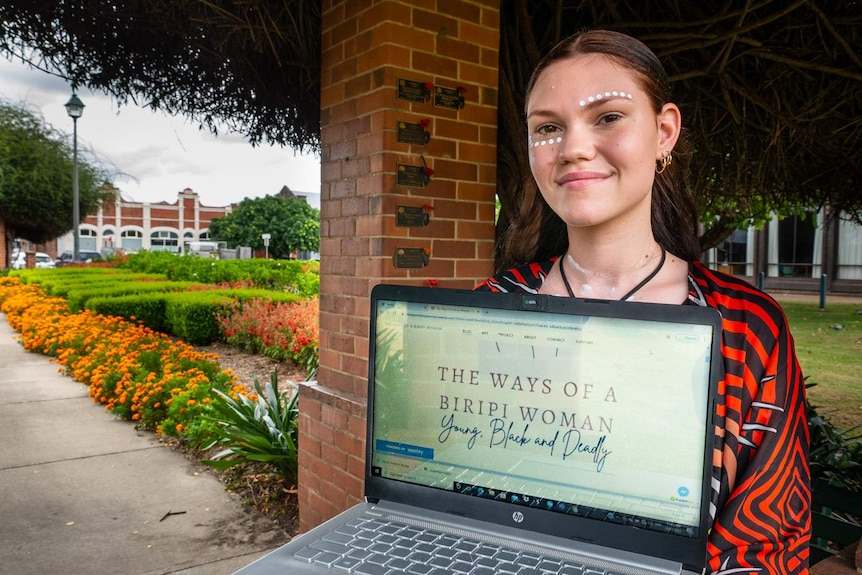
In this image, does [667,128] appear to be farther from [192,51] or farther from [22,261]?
[22,261]

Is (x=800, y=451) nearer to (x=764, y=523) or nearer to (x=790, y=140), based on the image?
(x=764, y=523)

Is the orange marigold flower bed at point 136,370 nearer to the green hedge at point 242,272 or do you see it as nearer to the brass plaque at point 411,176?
the brass plaque at point 411,176

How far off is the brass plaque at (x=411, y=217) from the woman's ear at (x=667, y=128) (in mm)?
1474

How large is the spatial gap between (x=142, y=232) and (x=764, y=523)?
67906 mm

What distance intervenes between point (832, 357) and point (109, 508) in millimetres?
10435

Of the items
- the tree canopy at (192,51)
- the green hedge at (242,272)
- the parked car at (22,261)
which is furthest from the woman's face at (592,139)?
the parked car at (22,261)

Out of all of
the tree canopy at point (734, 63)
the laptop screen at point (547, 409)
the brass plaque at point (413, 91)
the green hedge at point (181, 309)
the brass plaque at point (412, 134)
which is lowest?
the green hedge at point (181, 309)

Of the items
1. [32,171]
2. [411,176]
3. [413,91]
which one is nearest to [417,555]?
[411,176]

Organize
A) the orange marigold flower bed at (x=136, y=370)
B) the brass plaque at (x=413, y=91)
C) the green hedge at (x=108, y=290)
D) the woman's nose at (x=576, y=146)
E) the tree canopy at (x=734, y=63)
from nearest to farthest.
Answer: the woman's nose at (x=576, y=146) < the brass plaque at (x=413, y=91) < the tree canopy at (x=734, y=63) < the orange marigold flower bed at (x=136, y=370) < the green hedge at (x=108, y=290)

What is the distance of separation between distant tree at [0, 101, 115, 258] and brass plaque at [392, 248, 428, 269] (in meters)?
26.1

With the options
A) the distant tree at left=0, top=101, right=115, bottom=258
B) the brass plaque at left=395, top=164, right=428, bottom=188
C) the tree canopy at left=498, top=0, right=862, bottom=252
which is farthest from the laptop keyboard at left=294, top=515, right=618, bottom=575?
the distant tree at left=0, top=101, right=115, bottom=258

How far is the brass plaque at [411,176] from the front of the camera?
105 inches

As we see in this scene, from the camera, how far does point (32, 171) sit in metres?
24.2

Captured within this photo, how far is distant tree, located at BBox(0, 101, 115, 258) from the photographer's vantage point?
2383 centimetres
